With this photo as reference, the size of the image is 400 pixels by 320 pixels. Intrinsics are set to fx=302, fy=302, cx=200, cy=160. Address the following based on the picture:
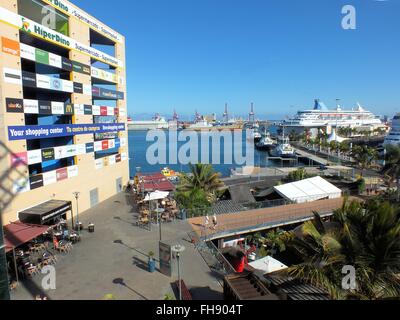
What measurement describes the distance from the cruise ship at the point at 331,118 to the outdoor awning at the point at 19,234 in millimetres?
142391

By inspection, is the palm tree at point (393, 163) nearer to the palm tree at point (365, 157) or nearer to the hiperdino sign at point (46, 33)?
the palm tree at point (365, 157)

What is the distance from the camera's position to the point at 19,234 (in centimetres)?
1498

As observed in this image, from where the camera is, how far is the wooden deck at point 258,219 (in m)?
20.1

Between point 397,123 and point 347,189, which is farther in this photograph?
point 397,123

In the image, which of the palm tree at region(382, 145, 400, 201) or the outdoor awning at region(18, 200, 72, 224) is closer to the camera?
the outdoor awning at region(18, 200, 72, 224)

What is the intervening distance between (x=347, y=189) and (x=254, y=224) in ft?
53.2

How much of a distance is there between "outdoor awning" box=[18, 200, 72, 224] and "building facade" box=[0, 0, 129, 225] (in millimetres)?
499

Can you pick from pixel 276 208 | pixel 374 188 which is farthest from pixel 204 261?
pixel 374 188

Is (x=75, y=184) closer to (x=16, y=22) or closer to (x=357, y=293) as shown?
(x=16, y=22)

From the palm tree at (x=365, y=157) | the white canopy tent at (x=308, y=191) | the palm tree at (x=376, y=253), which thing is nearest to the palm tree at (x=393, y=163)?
the white canopy tent at (x=308, y=191)

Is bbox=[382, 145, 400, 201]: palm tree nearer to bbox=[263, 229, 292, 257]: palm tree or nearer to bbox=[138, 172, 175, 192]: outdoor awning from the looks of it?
bbox=[263, 229, 292, 257]: palm tree

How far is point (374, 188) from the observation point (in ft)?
117

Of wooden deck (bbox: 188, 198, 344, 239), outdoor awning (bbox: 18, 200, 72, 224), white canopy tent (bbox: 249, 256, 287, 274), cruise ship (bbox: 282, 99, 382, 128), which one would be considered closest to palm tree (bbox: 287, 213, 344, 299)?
white canopy tent (bbox: 249, 256, 287, 274)

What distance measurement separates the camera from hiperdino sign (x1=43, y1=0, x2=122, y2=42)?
22048 mm
